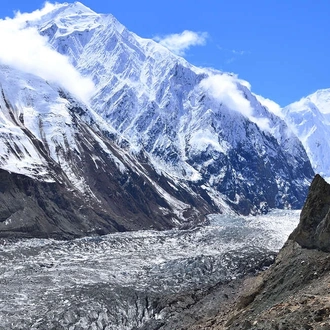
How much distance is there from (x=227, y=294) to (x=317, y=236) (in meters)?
50.7

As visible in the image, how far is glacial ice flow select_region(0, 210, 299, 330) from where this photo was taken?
10512 cm

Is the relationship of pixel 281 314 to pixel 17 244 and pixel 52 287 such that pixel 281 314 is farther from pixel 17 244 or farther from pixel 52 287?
pixel 17 244

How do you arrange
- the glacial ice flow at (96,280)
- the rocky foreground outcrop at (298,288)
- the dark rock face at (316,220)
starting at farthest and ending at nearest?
the glacial ice flow at (96,280) < the dark rock face at (316,220) < the rocky foreground outcrop at (298,288)

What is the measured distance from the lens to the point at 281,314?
128ft

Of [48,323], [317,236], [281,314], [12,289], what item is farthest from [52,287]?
[281,314]

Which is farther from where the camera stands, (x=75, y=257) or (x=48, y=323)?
(x=75, y=257)

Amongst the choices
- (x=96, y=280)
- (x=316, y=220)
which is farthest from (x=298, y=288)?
(x=96, y=280)

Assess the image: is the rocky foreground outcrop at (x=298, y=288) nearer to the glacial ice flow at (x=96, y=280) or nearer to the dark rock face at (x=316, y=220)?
the dark rock face at (x=316, y=220)

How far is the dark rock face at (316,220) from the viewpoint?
6900 centimetres

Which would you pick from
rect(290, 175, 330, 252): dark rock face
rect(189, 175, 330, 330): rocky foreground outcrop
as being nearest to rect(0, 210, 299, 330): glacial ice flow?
rect(189, 175, 330, 330): rocky foreground outcrop

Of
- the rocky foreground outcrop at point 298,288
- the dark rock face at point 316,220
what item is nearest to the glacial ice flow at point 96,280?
the rocky foreground outcrop at point 298,288

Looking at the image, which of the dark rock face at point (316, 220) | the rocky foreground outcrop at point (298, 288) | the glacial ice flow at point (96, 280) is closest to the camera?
the rocky foreground outcrop at point (298, 288)

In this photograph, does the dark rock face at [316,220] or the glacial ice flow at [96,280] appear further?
the glacial ice flow at [96,280]

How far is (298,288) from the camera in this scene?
58.4 m
